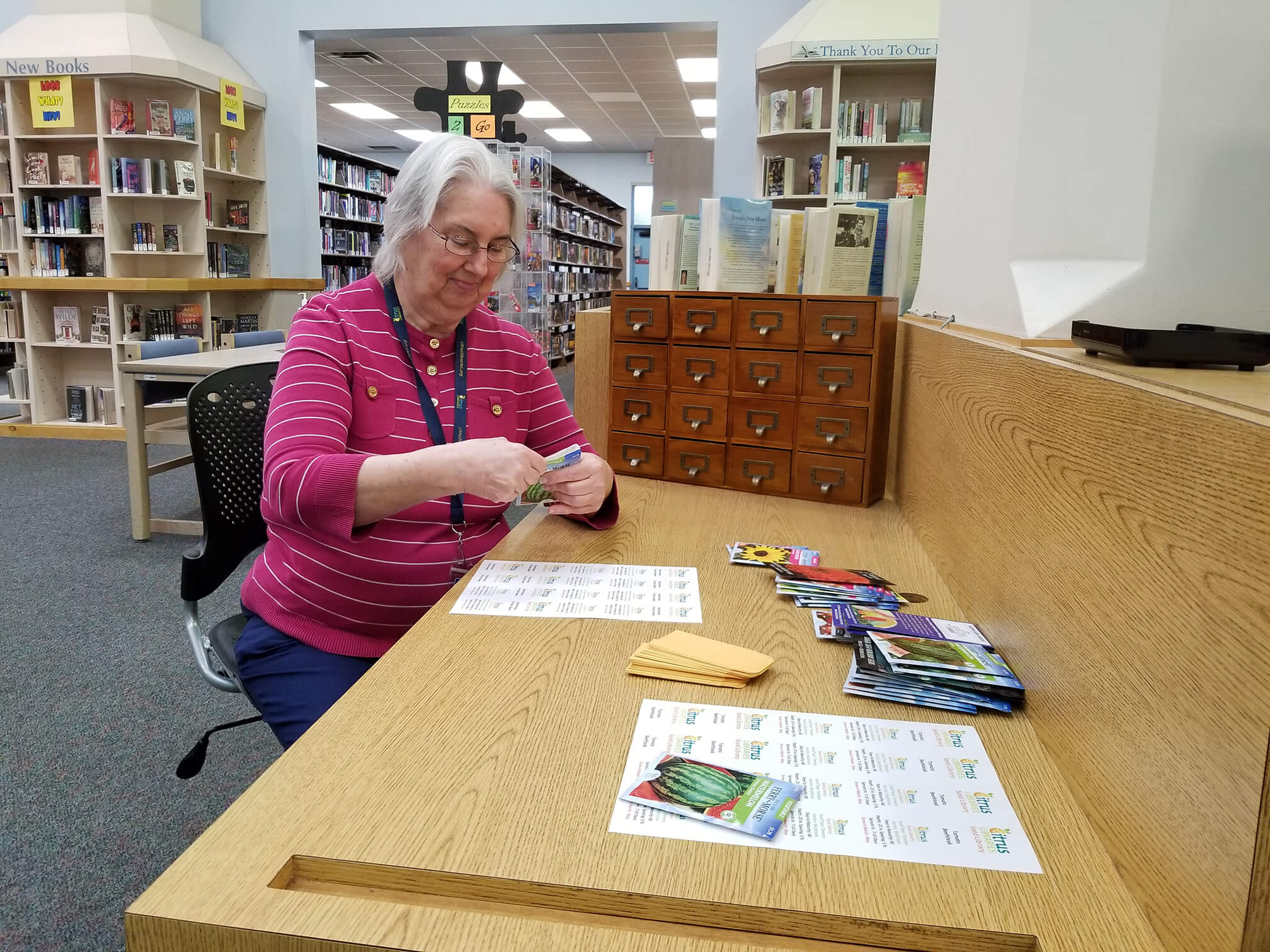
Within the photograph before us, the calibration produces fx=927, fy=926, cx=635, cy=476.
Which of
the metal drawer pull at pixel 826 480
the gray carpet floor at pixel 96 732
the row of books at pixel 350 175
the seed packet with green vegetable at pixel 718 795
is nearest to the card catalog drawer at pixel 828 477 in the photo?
the metal drawer pull at pixel 826 480

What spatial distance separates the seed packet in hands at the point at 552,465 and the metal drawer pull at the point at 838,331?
67 cm

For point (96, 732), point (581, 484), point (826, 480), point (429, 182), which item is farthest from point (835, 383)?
point (96, 732)

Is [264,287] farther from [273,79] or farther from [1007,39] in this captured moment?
[1007,39]

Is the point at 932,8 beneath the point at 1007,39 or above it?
above

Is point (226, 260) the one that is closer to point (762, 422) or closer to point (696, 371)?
point (696, 371)

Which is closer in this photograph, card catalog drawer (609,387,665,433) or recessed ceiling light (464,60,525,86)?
card catalog drawer (609,387,665,433)

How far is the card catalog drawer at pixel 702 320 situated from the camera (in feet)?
7.01

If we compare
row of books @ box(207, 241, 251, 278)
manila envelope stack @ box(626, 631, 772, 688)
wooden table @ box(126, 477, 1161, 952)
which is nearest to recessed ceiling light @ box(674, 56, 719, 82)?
row of books @ box(207, 241, 251, 278)

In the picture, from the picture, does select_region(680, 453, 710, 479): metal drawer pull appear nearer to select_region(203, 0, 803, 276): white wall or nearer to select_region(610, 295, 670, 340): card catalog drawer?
select_region(610, 295, 670, 340): card catalog drawer

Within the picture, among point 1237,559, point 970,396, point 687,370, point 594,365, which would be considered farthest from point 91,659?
point 1237,559

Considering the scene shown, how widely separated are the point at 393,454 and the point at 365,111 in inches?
478

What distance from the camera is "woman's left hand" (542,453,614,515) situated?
1667mm

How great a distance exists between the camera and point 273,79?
725cm

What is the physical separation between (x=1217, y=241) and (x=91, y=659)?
10.1ft
